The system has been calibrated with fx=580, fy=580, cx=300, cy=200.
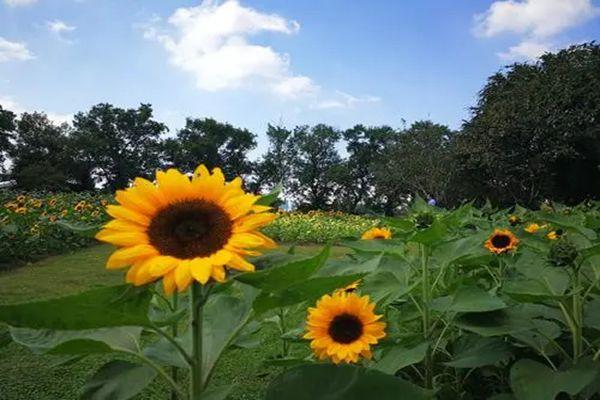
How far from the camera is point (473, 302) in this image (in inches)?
56.7

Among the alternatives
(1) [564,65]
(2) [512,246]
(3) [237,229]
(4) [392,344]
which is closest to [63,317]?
(3) [237,229]

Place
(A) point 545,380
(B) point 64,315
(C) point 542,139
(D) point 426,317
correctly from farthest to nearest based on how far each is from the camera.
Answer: (C) point 542,139 < (D) point 426,317 < (A) point 545,380 < (B) point 64,315

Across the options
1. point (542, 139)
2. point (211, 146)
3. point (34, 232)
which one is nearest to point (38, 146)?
point (211, 146)

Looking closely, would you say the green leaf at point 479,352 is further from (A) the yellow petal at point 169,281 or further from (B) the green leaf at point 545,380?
(A) the yellow petal at point 169,281

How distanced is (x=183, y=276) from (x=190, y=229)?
11 centimetres

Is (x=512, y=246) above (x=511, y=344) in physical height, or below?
above

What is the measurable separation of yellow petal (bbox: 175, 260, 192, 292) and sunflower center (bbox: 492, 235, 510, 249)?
1.85m

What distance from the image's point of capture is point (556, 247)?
1.52m

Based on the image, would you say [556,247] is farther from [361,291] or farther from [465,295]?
[361,291]

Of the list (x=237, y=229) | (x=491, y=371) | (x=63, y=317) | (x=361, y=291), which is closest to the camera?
(x=63, y=317)

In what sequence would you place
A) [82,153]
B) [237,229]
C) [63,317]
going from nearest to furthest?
[63,317] → [237,229] → [82,153]

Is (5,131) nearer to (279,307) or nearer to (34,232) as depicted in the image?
(34,232)

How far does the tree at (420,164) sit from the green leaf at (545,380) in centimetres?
2719

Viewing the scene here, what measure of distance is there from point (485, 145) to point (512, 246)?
2035 centimetres
